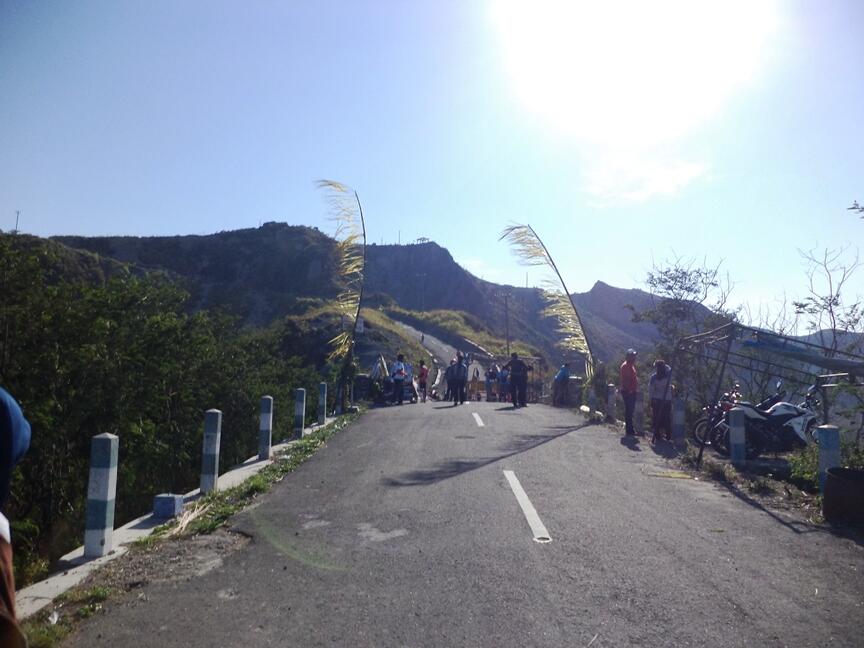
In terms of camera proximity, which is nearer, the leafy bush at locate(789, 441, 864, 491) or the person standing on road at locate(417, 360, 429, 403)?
the leafy bush at locate(789, 441, 864, 491)

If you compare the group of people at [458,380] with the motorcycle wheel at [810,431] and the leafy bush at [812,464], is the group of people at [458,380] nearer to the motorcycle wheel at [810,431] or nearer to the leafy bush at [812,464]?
the motorcycle wheel at [810,431]

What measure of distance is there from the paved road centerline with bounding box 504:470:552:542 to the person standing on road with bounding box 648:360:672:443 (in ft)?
19.1

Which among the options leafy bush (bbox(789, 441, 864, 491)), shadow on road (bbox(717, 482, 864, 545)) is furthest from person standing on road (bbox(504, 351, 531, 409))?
shadow on road (bbox(717, 482, 864, 545))

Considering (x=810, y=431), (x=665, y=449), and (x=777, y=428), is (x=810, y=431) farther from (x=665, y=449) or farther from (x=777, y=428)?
(x=665, y=449)

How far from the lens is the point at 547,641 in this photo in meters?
4.18

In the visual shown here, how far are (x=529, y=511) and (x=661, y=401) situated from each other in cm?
Result: 792

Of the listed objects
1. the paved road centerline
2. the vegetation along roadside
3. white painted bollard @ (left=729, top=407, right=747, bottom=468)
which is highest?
white painted bollard @ (left=729, top=407, right=747, bottom=468)

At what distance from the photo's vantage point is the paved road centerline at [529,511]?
6.47 meters

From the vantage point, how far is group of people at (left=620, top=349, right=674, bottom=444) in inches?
567

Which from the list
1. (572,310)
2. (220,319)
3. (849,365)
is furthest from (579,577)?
(572,310)

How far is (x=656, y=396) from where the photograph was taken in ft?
47.6

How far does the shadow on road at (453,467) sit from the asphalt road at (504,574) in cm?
7

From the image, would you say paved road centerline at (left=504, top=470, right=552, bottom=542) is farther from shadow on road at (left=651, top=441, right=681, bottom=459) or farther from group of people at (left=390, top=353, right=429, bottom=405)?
group of people at (left=390, top=353, right=429, bottom=405)

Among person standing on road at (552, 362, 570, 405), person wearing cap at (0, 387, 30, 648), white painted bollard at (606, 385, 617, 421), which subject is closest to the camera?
person wearing cap at (0, 387, 30, 648)
